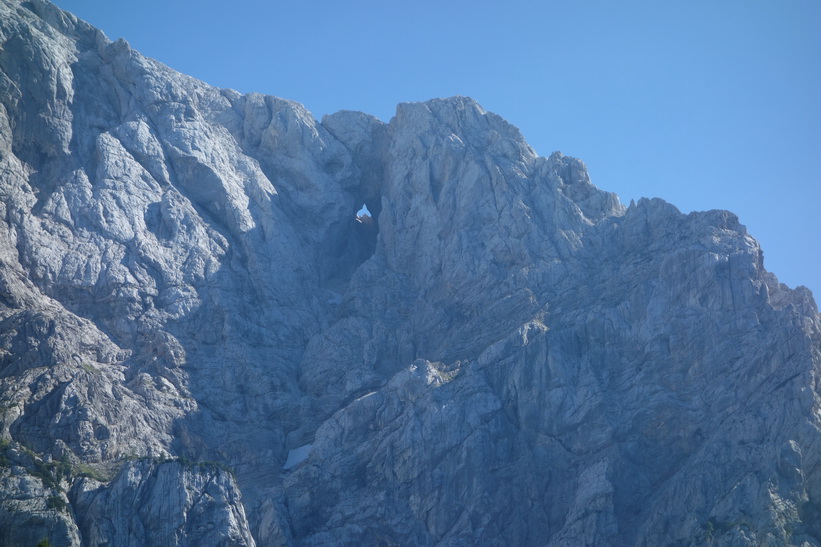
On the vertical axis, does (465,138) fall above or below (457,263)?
above

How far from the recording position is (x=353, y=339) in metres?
129

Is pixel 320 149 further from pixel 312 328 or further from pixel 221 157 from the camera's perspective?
pixel 312 328

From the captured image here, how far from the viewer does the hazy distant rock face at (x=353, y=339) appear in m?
103

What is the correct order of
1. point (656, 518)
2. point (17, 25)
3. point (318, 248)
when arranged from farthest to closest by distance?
point (318, 248) < point (17, 25) < point (656, 518)

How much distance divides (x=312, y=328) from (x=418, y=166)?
78.1ft

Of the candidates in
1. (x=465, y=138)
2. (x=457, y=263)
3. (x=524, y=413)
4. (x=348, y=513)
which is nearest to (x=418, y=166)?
(x=465, y=138)

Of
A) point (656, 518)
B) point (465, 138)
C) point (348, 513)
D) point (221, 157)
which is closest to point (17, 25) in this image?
point (221, 157)

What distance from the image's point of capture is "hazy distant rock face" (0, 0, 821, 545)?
103188 millimetres

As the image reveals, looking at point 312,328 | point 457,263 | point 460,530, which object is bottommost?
point 460,530

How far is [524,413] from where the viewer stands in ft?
375

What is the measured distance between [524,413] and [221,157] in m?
46.5

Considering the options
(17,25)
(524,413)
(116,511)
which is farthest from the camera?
→ (17,25)

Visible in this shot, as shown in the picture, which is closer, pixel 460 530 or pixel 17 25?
pixel 460 530

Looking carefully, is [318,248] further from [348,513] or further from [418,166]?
[348,513]
